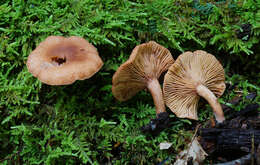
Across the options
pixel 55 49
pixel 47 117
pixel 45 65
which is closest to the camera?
pixel 45 65

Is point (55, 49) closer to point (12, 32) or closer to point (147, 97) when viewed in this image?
point (12, 32)

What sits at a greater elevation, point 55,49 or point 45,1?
point 45,1

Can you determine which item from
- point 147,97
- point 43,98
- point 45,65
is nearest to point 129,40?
point 147,97

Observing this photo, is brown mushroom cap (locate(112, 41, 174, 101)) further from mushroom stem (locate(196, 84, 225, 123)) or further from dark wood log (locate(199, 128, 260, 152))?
dark wood log (locate(199, 128, 260, 152))

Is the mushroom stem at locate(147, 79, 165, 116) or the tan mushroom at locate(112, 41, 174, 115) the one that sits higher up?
the tan mushroom at locate(112, 41, 174, 115)

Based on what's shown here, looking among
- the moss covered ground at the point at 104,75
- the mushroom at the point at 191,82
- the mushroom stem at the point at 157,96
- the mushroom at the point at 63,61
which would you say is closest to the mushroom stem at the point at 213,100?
the mushroom at the point at 191,82

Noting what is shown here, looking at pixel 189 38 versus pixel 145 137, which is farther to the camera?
pixel 189 38

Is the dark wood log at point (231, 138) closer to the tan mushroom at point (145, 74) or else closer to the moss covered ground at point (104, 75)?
the moss covered ground at point (104, 75)

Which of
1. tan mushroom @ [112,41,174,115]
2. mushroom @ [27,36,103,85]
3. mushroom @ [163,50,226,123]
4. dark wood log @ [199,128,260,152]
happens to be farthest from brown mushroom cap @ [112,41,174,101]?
dark wood log @ [199,128,260,152]
